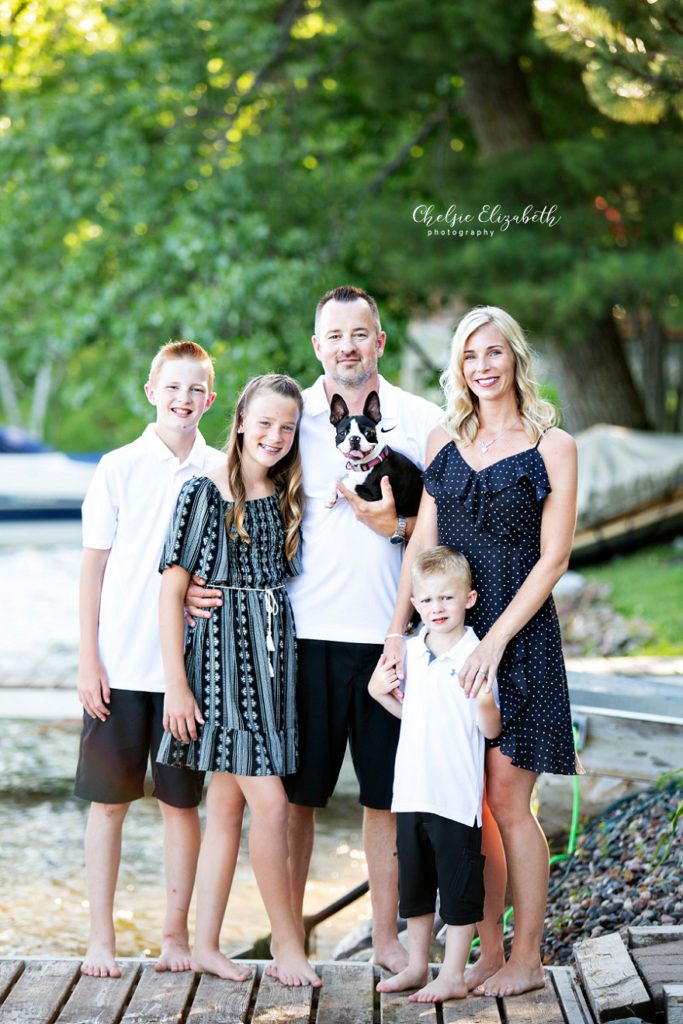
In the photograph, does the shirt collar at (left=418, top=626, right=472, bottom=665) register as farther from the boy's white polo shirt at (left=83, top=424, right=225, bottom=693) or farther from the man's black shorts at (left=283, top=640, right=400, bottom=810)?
the boy's white polo shirt at (left=83, top=424, right=225, bottom=693)

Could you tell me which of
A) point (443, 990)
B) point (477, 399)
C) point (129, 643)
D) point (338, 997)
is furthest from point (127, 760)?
point (477, 399)

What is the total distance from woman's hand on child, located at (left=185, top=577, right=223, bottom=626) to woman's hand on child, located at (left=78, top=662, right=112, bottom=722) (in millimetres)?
348

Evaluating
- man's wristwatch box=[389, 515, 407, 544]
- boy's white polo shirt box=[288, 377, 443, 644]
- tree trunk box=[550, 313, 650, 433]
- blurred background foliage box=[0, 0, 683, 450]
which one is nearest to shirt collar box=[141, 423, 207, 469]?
boy's white polo shirt box=[288, 377, 443, 644]

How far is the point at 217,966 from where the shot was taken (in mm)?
3318

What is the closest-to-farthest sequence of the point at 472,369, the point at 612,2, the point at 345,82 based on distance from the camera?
the point at 472,369 < the point at 612,2 < the point at 345,82

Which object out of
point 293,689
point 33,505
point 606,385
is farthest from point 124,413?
point 293,689

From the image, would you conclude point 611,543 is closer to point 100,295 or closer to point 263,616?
point 100,295

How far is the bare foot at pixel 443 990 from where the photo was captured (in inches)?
124

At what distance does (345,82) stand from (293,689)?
1090cm

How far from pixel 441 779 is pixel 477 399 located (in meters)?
1.04

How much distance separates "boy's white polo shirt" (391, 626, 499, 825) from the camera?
3.20 m

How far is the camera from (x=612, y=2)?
13.5ft

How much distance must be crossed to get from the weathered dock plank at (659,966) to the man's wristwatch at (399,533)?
1287 mm

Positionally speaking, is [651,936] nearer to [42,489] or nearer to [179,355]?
[179,355]
